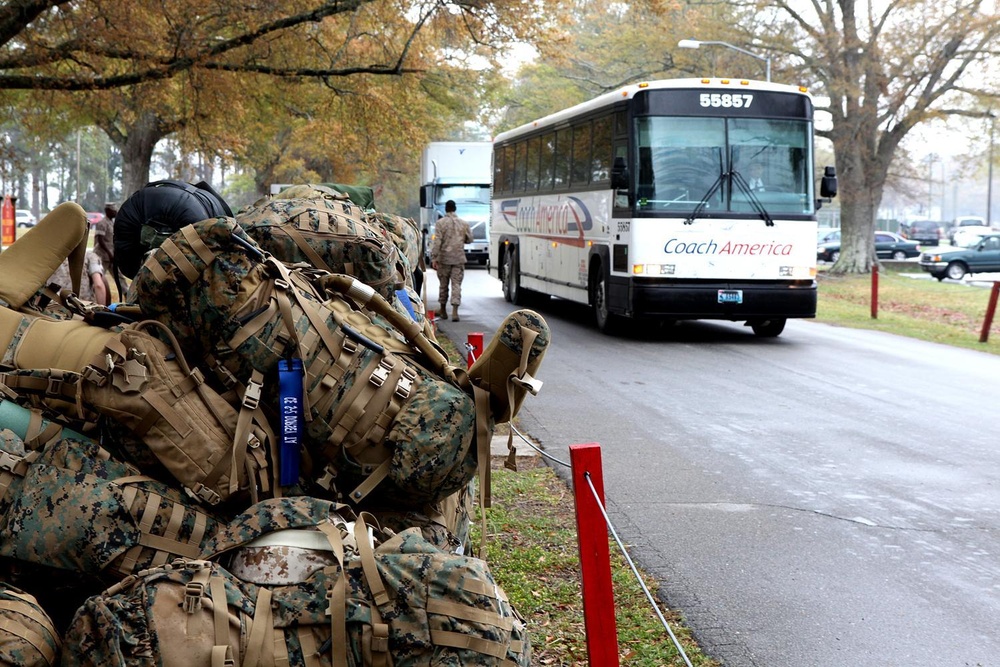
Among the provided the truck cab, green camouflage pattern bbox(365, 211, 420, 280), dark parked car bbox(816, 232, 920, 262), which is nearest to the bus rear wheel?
green camouflage pattern bbox(365, 211, 420, 280)

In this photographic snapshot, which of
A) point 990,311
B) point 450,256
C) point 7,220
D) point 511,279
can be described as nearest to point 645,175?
point 450,256

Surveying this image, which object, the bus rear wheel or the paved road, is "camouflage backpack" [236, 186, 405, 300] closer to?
the paved road

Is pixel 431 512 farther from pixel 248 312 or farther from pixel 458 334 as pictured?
pixel 458 334

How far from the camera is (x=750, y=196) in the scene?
15203 mm

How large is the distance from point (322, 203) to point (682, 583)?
2681mm

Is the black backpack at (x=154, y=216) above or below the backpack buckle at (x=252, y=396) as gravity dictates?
above

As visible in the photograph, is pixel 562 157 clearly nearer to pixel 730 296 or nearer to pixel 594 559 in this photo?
pixel 730 296

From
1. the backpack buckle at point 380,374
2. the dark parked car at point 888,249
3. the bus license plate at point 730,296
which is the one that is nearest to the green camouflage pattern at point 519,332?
the backpack buckle at point 380,374

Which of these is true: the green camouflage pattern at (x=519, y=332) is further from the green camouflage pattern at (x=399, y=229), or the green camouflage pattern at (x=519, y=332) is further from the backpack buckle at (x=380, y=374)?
the green camouflage pattern at (x=399, y=229)

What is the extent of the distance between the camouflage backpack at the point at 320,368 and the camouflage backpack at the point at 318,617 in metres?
0.47

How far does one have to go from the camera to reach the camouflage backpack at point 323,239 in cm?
381

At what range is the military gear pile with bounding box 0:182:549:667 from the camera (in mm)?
2645

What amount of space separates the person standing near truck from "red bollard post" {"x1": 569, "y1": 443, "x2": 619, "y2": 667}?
1420 centimetres

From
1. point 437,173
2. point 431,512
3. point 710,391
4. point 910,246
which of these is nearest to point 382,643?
point 431,512
